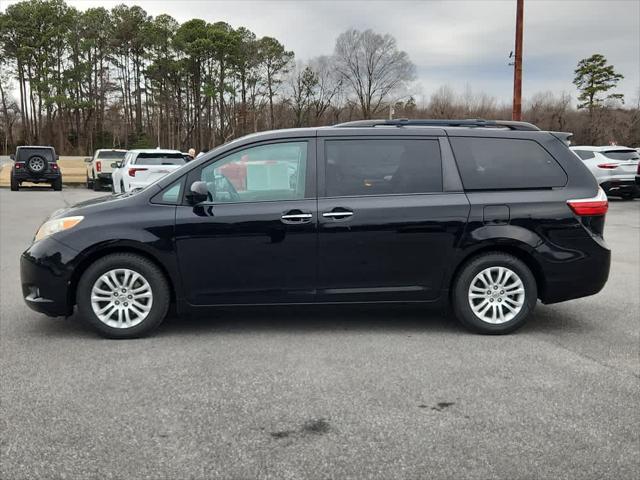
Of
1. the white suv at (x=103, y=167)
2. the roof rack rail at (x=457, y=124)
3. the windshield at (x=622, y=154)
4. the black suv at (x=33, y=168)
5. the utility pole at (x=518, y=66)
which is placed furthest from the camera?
the white suv at (x=103, y=167)

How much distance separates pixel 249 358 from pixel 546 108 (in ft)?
209

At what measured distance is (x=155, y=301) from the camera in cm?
512

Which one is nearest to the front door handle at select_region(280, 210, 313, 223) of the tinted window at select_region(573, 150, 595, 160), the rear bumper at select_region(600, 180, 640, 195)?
the rear bumper at select_region(600, 180, 640, 195)

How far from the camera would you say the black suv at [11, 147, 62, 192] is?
989 inches

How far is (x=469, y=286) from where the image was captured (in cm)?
534

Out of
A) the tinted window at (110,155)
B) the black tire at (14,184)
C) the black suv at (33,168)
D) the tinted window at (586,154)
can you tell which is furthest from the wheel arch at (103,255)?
the tinted window at (110,155)

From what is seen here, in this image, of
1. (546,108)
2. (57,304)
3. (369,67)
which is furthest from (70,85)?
(57,304)

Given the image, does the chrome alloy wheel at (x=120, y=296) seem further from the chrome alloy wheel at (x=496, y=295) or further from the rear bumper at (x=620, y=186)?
the rear bumper at (x=620, y=186)

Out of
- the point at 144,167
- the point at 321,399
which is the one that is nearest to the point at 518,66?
the point at 144,167

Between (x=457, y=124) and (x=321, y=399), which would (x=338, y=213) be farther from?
(x=321, y=399)

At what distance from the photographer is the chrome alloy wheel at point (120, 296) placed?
5094 mm

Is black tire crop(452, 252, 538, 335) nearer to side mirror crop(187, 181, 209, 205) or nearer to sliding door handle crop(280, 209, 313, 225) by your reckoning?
sliding door handle crop(280, 209, 313, 225)

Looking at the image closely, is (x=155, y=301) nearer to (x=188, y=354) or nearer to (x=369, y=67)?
(x=188, y=354)

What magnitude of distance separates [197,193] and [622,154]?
17517 mm
